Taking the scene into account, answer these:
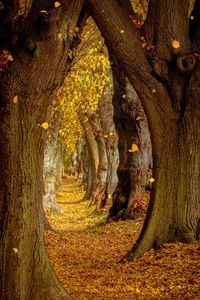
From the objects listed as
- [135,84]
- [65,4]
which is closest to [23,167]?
[65,4]

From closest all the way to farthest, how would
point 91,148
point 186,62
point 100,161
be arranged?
point 186,62, point 100,161, point 91,148

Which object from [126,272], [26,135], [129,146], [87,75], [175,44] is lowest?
[126,272]

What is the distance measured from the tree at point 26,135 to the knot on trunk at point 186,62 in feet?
9.44

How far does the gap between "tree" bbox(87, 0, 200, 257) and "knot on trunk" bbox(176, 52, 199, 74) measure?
46 millimetres

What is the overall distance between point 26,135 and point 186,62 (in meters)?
3.66

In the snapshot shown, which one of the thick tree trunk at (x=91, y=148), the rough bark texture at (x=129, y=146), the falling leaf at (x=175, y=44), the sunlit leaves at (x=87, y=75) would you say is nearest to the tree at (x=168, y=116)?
the falling leaf at (x=175, y=44)

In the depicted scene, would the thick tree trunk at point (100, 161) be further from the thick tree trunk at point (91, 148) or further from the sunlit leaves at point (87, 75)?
→ the thick tree trunk at point (91, 148)

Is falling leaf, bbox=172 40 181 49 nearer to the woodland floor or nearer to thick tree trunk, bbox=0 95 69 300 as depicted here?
the woodland floor

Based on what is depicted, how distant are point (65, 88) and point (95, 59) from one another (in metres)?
2.18

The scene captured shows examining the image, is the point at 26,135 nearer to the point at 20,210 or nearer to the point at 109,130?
the point at 20,210

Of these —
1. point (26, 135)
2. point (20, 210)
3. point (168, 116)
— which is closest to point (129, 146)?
point (168, 116)

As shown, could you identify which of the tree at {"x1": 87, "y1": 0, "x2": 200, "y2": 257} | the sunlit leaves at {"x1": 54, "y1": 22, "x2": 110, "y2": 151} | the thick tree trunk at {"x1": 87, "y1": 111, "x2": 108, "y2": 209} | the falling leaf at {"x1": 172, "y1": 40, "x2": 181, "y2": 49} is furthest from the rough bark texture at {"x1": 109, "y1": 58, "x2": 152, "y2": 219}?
the thick tree trunk at {"x1": 87, "y1": 111, "x2": 108, "y2": 209}

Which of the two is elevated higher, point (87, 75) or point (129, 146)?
point (87, 75)

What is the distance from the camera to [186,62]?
781cm
